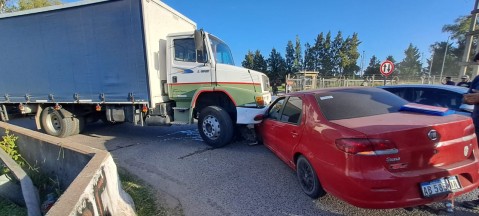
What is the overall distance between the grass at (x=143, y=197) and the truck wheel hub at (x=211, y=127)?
1.90m

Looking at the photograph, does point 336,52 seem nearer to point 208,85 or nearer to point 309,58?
point 309,58

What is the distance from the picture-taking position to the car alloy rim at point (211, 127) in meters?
5.46

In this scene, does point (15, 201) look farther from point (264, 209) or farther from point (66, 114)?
point (66, 114)

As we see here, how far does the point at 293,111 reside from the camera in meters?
3.55

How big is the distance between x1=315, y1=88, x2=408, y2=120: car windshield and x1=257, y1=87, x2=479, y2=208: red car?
0.01m

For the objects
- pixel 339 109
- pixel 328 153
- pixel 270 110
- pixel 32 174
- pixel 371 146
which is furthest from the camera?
pixel 270 110

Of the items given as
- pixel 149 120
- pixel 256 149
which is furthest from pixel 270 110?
pixel 149 120

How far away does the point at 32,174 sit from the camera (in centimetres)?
377

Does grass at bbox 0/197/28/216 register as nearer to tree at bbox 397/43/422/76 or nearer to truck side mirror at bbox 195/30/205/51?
truck side mirror at bbox 195/30/205/51

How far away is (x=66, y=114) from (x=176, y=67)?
375 cm

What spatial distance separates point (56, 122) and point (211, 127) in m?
5.08

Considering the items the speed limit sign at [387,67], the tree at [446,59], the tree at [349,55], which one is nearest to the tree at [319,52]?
the tree at [349,55]

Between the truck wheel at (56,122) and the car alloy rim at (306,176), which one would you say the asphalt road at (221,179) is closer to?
the car alloy rim at (306,176)

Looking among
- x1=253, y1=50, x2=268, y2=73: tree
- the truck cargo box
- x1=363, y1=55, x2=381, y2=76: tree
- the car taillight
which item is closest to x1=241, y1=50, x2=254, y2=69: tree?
x1=253, y1=50, x2=268, y2=73: tree
